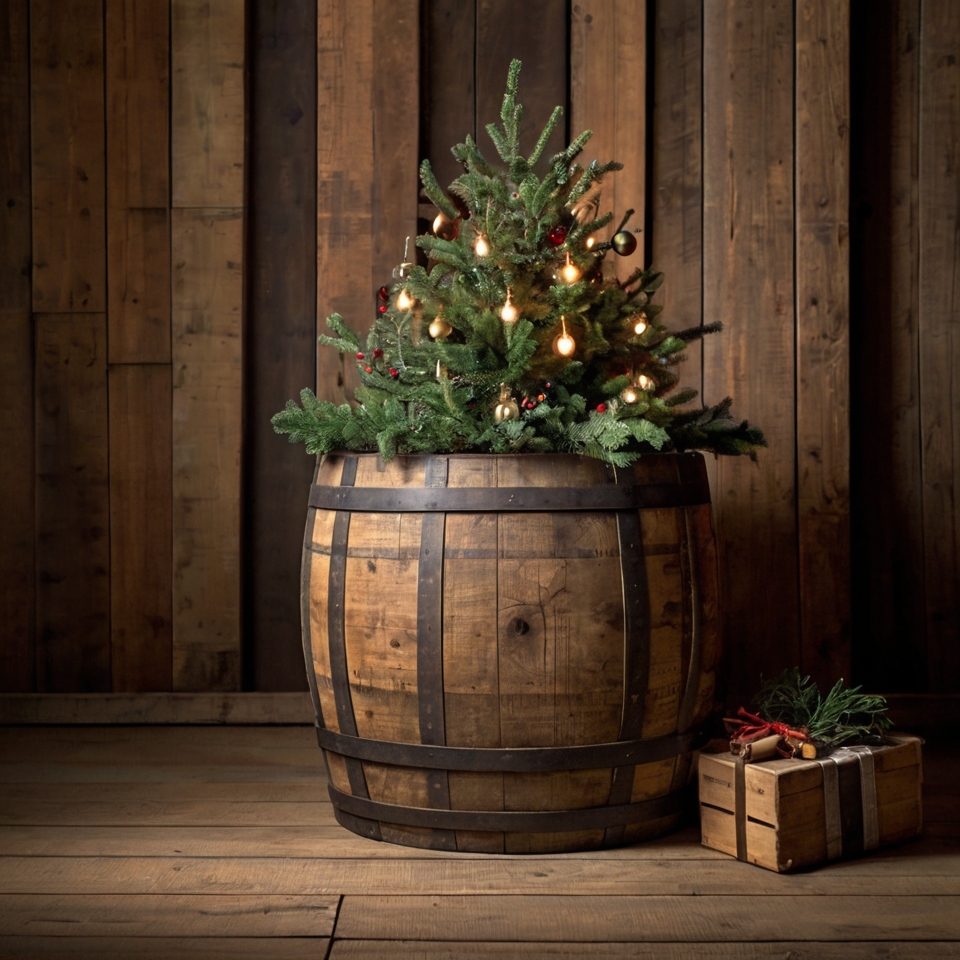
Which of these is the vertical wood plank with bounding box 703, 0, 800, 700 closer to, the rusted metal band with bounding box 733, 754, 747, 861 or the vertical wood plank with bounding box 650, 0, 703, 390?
the vertical wood plank with bounding box 650, 0, 703, 390

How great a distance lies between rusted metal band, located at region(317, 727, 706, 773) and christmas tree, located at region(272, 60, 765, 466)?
0.58 metres

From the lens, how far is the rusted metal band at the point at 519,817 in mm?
2059

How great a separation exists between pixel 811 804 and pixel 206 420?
1991 mm

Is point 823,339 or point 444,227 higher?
point 444,227

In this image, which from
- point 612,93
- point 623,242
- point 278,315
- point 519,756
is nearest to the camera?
point 519,756

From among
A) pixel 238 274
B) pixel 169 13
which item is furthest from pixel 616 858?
pixel 169 13

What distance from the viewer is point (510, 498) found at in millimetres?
1999

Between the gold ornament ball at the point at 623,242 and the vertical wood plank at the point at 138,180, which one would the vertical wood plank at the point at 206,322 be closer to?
the vertical wood plank at the point at 138,180

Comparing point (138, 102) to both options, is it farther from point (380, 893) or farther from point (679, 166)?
point (380, 893)

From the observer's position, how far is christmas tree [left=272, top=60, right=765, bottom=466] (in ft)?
6.83

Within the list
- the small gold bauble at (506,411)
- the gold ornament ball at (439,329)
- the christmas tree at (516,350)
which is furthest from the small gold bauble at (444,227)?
the small gold bauble at (506,411)

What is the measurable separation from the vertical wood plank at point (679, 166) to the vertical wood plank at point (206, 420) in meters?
1.28

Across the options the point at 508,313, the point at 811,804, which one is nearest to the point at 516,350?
the point at 508,313

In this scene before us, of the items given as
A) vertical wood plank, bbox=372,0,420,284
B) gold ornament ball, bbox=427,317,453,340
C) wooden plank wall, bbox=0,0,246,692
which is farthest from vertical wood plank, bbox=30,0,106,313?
gold ornament ball, bbox=427,317,453,340
